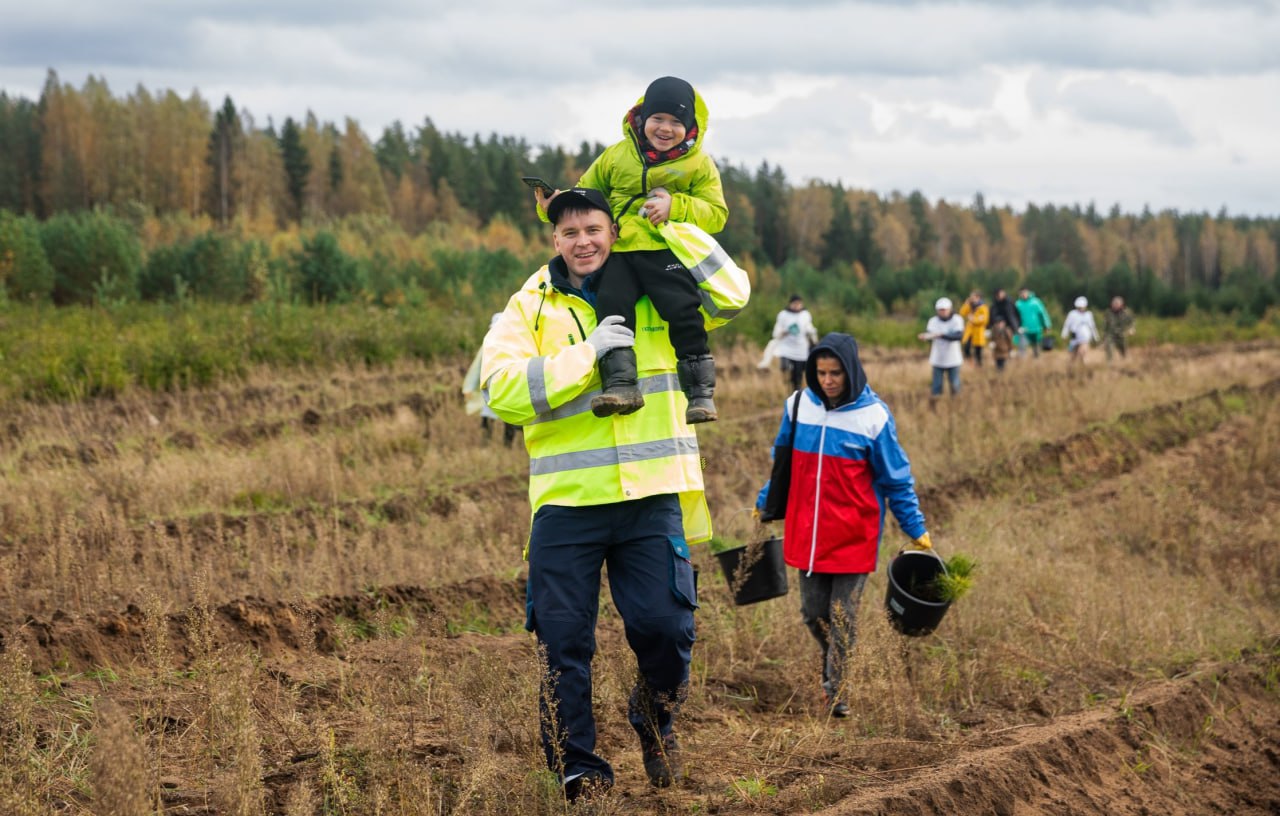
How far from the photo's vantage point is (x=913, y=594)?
21.1 feet

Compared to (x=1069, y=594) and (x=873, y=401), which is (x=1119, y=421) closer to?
(x=1069, y=594)

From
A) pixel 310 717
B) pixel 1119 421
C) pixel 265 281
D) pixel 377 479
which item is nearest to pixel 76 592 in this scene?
pixel 310 717

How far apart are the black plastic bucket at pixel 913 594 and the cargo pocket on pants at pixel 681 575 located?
2272 millimetres

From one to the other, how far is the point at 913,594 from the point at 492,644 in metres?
2.21

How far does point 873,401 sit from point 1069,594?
3034mm

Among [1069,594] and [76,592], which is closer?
[76,592]

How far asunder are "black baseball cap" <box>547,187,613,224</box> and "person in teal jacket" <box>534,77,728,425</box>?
0.04m

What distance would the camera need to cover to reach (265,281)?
27641 millimetres

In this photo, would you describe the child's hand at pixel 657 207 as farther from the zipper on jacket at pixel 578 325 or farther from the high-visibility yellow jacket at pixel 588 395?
the zipper on jacket at pixel 578 325

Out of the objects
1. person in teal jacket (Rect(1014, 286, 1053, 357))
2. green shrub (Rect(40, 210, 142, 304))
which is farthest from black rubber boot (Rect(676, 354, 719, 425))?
green shrub (Rect(40, 210, 142, 304))

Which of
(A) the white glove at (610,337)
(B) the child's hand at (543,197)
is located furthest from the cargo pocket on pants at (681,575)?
(B) the child's hand at (543,197)

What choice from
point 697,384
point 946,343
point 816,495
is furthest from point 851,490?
point 946,343

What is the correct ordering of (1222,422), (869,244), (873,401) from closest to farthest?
(873,401) < (1222,422) < (869,244)

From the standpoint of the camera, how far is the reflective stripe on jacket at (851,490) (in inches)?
238
